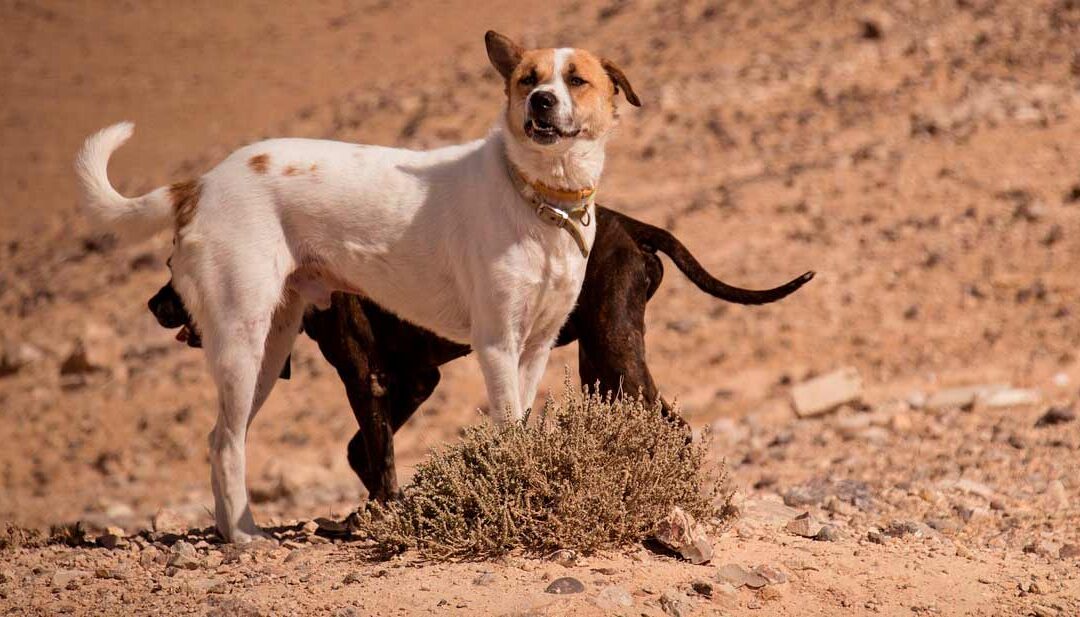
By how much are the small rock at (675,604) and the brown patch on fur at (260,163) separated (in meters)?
2.41

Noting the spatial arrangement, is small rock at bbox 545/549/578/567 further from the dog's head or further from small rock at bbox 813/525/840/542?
the dog's head

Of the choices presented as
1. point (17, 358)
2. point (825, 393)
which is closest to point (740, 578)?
point (825, 393)

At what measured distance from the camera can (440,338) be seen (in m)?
6.42

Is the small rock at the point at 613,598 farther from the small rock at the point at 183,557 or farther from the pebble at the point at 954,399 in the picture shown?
the pebble at the point at 954,399

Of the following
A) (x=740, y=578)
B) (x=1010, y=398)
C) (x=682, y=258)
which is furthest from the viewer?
(x=1010, y=398)

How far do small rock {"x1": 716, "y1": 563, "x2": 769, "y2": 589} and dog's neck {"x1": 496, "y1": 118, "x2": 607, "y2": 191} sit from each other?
1.58 meters

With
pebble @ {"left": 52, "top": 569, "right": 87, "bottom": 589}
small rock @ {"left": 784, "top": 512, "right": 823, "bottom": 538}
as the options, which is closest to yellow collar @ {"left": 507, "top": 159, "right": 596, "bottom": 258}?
small rock @ {"left": 784, "top": 512, "right": 823, "bottom": 538}

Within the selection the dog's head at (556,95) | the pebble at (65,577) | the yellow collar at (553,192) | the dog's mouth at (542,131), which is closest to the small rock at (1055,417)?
the dog's head at (556,95)

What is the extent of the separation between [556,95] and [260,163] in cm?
135

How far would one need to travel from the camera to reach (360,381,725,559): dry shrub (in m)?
5.26

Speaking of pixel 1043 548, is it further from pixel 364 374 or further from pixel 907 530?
pixel 364 374

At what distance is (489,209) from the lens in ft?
18.2

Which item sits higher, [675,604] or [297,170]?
[297,170]

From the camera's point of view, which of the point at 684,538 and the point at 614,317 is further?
the point at 614,317
